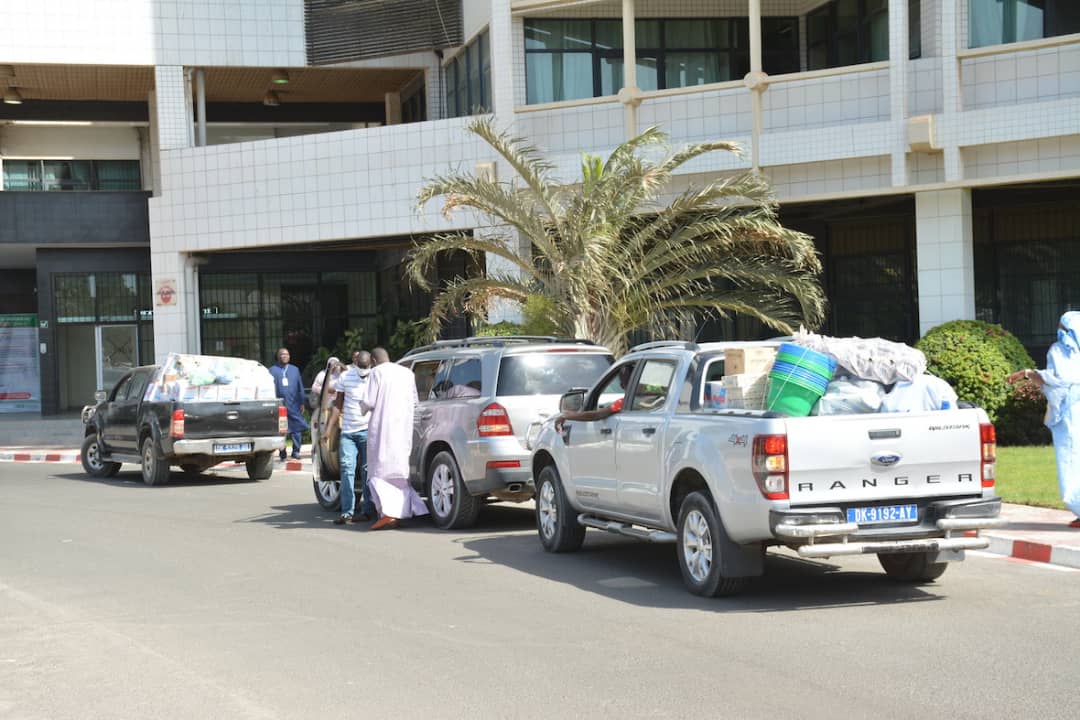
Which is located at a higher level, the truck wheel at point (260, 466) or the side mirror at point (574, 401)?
the side mirror at point (574, 401)

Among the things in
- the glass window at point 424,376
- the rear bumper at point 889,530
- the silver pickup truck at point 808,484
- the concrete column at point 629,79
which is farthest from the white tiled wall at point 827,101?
the rear bumper at point 889,530

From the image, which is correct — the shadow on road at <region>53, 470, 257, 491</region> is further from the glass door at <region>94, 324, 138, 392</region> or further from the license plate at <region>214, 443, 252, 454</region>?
the glass door at <region>94, 324, 138, 392</region>

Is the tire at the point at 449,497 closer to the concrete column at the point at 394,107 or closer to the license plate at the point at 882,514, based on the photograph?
the license plate at the point at 882,514

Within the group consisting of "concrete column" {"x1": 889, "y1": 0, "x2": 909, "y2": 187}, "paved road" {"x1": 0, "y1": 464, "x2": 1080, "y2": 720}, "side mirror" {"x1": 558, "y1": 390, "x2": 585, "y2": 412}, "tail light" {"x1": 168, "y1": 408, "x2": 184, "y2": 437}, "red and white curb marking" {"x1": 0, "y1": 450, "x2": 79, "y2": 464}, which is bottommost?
"red and white curb marking" {"x1": 0, "y1": 450, "x2": 79, "y2": 464}

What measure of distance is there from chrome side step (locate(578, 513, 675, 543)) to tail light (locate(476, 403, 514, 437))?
5.93 ft

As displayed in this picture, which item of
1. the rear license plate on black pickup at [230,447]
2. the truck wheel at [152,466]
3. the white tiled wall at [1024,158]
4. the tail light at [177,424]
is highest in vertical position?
the white tiled wall at [1024,158]

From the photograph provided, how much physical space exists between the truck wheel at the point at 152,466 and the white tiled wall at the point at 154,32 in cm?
1292

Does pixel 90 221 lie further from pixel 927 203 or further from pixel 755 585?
pixel 755 585

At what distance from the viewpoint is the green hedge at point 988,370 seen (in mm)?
19500

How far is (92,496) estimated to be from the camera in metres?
18.2

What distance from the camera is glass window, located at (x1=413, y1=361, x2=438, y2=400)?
14.6 metres

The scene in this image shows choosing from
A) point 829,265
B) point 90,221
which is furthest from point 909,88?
point 90,221

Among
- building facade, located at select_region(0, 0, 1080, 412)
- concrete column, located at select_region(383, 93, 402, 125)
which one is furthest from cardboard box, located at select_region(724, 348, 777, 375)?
concrete column, located at select_region(383, 93, 402, 125)

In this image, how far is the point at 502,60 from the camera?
25172mm
